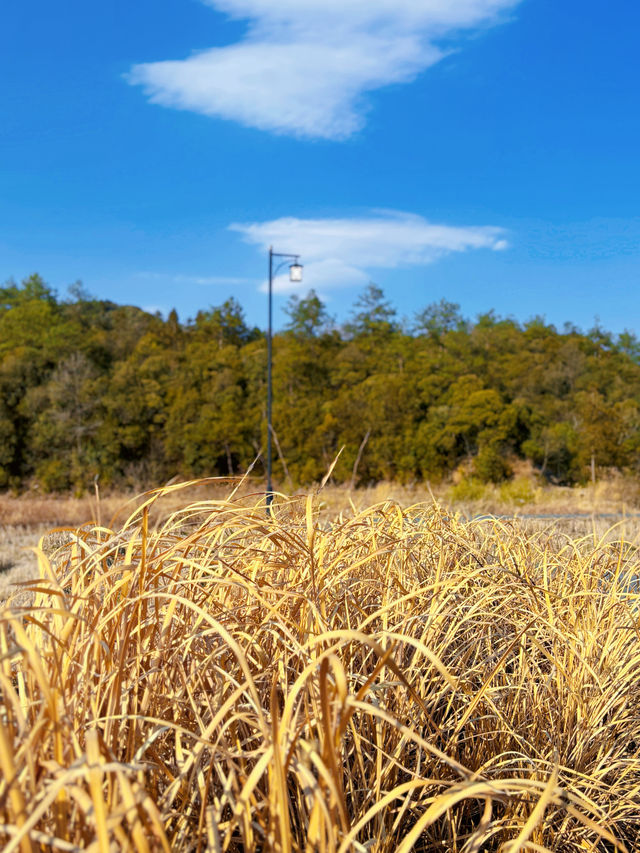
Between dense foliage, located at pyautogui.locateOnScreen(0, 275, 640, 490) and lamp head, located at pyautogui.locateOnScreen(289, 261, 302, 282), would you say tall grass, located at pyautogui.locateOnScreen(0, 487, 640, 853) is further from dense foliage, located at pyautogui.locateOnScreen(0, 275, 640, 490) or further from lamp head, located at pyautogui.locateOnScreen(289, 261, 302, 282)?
dense foliage, located at pyautogui.locateOnScreen(0, 275, 640, 490)

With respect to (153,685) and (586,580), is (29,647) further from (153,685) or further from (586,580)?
(586,580)

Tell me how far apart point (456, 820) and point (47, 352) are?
113ft

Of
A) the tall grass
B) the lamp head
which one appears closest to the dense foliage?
the lamp head

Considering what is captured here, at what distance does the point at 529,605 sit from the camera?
166 centimetres

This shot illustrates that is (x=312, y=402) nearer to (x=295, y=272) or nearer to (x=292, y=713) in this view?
(x=295, y=272)

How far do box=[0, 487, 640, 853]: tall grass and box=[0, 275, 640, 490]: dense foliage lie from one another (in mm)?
21968

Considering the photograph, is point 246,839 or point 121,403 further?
point 121,403

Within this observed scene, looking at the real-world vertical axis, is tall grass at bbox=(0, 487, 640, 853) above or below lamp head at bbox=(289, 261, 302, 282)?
below

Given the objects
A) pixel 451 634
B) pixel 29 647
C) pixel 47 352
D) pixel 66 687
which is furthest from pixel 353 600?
pixel 47 352

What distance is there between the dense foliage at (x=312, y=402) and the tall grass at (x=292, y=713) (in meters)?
22.0

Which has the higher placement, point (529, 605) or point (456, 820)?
point (529, 605)

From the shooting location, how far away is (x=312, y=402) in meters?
29.1

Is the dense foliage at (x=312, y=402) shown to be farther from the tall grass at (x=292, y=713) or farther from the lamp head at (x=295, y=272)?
the tall grass at (x=292, y=713)

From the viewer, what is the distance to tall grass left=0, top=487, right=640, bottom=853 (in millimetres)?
789
